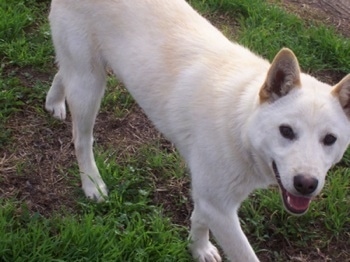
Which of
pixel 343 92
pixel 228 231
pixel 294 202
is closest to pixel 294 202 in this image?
pixel 294 202

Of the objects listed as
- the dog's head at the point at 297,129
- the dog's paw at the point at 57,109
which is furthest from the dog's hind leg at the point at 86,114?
the dog's head at the point at 297,129

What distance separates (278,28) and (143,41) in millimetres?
2228

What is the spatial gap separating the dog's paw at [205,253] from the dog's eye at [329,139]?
1.11 m

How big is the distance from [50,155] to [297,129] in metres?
1.88

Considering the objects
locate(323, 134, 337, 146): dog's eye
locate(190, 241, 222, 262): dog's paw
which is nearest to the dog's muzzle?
locate(323, 134, 337, 146): dog's eye

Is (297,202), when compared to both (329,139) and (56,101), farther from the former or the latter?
(56,101)

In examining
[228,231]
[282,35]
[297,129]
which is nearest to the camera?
[297,129]

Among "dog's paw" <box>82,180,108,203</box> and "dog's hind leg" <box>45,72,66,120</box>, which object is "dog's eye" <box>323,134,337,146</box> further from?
"dog's hind leg" <box>45,72,66,120</box>

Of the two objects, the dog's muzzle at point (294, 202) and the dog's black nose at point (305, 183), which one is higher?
the dog's black nose at point (305, 183)

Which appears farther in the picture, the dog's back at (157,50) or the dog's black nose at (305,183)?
the dog's back at (157,50)

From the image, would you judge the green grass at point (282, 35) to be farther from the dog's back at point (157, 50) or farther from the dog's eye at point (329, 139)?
the dog's eye at point (329, 139)

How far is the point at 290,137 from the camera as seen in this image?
262cm

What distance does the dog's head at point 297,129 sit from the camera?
254cm

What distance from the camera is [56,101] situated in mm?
4148
